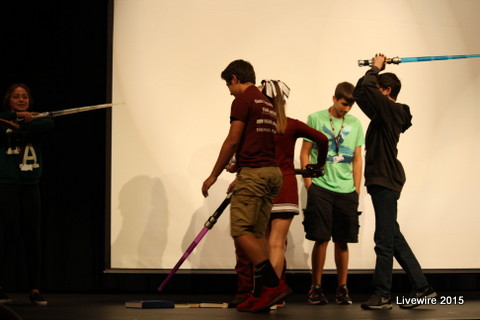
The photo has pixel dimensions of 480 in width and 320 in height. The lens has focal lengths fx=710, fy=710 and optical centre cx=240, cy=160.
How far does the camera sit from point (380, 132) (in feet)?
14.0

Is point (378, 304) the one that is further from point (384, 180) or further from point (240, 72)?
point (240, 72)

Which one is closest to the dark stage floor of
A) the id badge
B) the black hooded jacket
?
the black hooded jacket

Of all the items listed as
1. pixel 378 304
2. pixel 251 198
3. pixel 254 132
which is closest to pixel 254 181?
pixel 251 198

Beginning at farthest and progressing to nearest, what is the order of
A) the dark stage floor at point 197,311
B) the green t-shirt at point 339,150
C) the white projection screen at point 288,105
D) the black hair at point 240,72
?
1. the white projection screen at point 288,105
2. the green t-shirt at point 339,150
3. the black hair at point 240,72
4. the dark stage floor at point 197,311

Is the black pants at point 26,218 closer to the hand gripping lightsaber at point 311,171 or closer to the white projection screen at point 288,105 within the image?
the white projection screen at point 288,105

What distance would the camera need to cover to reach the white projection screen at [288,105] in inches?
208

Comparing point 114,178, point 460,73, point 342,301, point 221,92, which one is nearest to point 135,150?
point 114,178

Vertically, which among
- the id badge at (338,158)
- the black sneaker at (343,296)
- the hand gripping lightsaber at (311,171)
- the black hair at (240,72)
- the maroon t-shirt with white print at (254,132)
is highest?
the black hair at (240,72)

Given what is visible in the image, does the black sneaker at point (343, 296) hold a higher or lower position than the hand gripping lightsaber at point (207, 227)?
lower

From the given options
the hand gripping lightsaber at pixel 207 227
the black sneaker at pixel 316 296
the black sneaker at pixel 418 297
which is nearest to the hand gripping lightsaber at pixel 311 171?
the hand gripping lightsaber at pixel 207 227

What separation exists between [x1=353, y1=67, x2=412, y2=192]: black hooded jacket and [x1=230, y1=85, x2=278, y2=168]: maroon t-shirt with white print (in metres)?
0.70

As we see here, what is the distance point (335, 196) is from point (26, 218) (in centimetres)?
202

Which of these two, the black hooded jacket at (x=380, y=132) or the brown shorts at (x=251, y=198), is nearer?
the brown shorts at (x=251, y=198)

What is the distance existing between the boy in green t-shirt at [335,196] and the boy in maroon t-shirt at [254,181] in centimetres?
96
